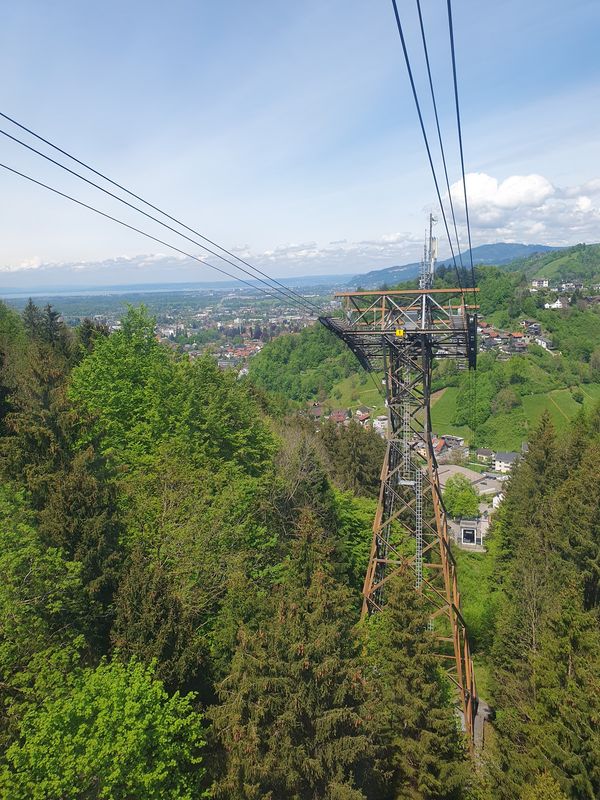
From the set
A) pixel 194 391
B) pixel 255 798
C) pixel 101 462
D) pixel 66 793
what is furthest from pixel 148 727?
pixel 194 391

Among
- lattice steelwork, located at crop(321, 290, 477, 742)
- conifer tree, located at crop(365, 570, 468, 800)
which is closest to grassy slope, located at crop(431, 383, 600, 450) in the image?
lattice steelwork, located at crop(321, 290, 477, 742)

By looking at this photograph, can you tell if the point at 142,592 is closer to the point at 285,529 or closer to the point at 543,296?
the point at 285,529

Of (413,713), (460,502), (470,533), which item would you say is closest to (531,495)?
(470,533)

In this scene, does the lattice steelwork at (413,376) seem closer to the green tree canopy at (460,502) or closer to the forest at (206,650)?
the forest at (206,650)

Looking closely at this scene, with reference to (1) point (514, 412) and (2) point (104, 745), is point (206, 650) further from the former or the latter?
(1) point (514, 412)

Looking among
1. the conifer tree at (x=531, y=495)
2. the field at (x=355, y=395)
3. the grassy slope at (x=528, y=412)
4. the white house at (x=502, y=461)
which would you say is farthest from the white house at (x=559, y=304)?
the conifer tree at (x=531, y=495)

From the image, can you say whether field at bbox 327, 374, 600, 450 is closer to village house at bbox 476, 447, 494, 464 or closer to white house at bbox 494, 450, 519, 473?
village house at bbox 476, 447, 494, 464
